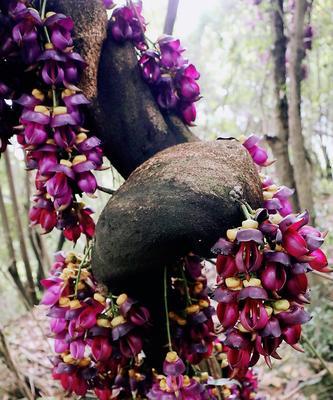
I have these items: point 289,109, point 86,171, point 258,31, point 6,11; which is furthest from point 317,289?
point 258,31

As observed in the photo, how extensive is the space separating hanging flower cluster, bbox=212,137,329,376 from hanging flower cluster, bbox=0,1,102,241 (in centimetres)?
43

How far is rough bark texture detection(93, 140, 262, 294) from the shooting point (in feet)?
3.28

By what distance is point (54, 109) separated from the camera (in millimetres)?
1116

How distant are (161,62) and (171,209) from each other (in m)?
0.55

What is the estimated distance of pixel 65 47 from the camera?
3.73ft

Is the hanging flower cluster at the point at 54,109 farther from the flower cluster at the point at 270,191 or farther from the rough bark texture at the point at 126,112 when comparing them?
the flower cluster at the point at 270,191

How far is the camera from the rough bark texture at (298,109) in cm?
306

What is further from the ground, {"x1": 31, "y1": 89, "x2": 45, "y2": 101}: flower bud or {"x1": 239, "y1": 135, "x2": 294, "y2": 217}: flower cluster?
{"x1": 31, "y1": 89, "x2": 45, "y2": 101}: flower bud

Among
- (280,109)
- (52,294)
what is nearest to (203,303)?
(52,294)

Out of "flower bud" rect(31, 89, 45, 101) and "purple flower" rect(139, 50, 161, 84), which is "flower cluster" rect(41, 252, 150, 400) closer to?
Answer: "flower bud" rect(31, 89, 45, 101)

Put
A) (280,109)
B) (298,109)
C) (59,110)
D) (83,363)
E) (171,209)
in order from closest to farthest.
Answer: (171,209) → (59,110) → (83,363) → (298,109) → (280,109)

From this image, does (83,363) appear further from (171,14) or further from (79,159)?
(171,14)

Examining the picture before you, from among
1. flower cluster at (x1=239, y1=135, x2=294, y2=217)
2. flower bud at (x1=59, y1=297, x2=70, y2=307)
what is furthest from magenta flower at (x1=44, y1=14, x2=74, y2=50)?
flower bud at (x1=59, y1=297, x2=70, y2=307)

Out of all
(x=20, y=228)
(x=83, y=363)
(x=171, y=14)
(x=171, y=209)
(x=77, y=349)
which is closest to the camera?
(x=171, y=209)
